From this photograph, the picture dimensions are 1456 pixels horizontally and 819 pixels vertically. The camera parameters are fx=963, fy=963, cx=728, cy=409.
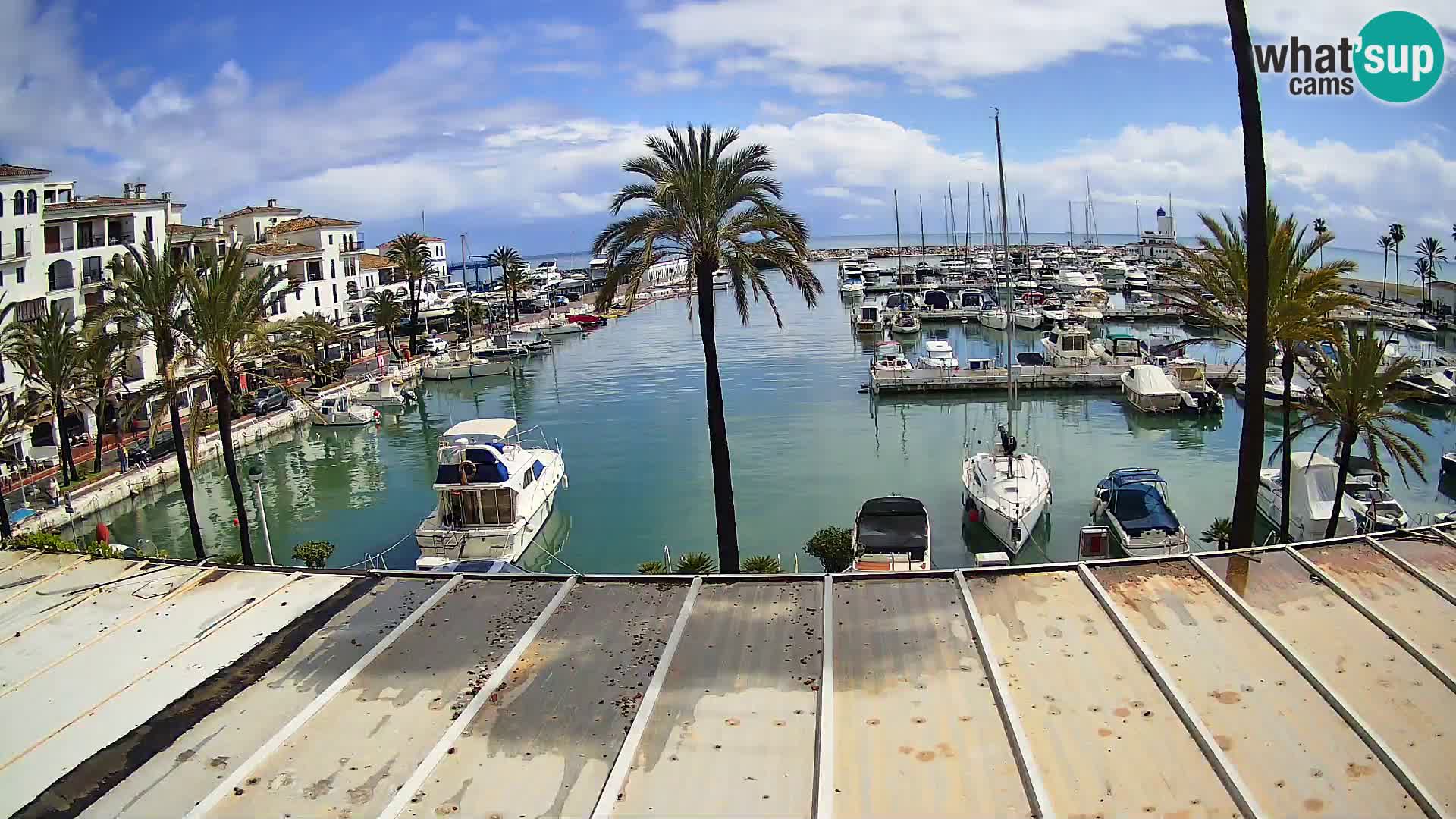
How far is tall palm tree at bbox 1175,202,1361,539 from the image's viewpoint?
757 inches

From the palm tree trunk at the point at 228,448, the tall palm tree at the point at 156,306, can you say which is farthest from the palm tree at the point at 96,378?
the palm tree trunk at the point at 228,448

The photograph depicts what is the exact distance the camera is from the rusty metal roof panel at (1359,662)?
26.0 feet

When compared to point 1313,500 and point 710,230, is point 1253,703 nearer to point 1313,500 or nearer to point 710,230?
point 710,230

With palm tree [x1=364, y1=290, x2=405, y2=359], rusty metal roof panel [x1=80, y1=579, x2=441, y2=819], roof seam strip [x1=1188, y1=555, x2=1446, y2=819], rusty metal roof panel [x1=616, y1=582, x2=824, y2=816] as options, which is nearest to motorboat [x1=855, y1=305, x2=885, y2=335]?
palm tree [x1=364, y1=290, x2=405, y2=359]

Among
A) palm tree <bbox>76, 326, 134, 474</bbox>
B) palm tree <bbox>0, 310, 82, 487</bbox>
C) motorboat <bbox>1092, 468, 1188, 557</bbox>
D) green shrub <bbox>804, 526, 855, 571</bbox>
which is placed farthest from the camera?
palm tree <bbox>76, 326, 134, 474</bbox>

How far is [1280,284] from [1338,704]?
1317 cm

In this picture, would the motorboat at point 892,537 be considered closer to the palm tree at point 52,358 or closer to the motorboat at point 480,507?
the motorboat at point 480,507

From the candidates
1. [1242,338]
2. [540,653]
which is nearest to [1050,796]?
[540,653]

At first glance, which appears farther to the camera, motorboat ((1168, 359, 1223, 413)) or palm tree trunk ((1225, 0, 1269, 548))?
motorboat ((1168, 359, 1223, 413))

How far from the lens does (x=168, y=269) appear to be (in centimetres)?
2103

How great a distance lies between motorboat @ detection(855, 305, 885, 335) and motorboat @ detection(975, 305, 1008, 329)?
8.25m

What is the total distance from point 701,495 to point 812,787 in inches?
981

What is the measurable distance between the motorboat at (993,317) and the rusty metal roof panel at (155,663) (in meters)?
67.8

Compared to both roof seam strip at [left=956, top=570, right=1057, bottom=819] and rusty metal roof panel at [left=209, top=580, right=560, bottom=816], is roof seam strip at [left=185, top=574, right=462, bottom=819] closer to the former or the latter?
rusty metal roof panel at [left=209, top=580, right=560, bottom=816]
